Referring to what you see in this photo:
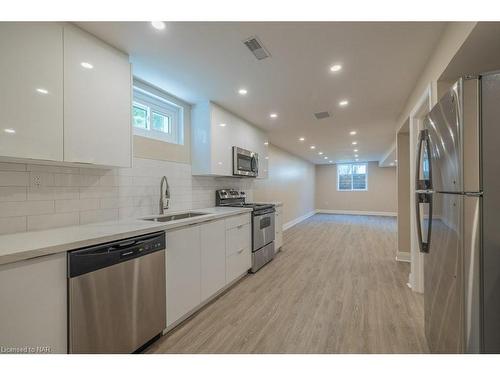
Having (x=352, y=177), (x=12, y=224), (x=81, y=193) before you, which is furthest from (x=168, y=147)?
(x=352, y=177)

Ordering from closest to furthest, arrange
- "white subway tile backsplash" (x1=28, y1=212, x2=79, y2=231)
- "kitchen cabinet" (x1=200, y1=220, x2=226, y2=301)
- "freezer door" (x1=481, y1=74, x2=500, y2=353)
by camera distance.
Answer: "freezer door" (x1=481, y1=74, x2=500, y2=353) → "white subway tile backsplash" (x1=28, y1=212, x2=79, y2=231) → "kitchen cabinet" (x1=200, y1=220, x2=226, y2=301)

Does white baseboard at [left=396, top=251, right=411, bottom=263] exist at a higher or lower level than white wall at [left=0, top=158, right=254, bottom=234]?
lower

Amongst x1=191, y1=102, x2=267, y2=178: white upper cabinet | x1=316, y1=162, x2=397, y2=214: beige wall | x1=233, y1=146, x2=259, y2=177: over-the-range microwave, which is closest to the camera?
x1=191, y1=102, x2=267, y2=178: white upper cabinet

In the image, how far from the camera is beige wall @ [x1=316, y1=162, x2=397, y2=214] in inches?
391

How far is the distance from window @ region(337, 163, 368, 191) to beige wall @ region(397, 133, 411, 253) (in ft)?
23.2

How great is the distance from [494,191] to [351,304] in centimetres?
183

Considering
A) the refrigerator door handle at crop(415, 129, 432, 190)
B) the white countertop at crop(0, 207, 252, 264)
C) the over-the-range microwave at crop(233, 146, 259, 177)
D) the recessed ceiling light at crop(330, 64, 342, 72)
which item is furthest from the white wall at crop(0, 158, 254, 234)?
the refrigerator door handle at crop(415, 129, 432, 190)

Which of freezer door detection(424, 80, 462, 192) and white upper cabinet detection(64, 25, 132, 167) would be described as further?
white upper cabinet detection(64, 25, 132, 167)

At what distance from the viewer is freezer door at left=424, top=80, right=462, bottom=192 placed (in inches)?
42.9

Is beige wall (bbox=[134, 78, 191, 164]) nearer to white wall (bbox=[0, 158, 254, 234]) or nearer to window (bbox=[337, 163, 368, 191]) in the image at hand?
white wall (bbox=[0, 158, 254, 234])

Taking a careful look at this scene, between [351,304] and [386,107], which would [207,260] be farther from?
[386,107]

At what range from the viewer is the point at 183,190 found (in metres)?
3.02

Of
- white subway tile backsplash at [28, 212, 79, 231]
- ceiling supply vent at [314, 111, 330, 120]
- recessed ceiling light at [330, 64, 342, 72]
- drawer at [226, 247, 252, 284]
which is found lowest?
drawer at [226, 247, 252, 284]
